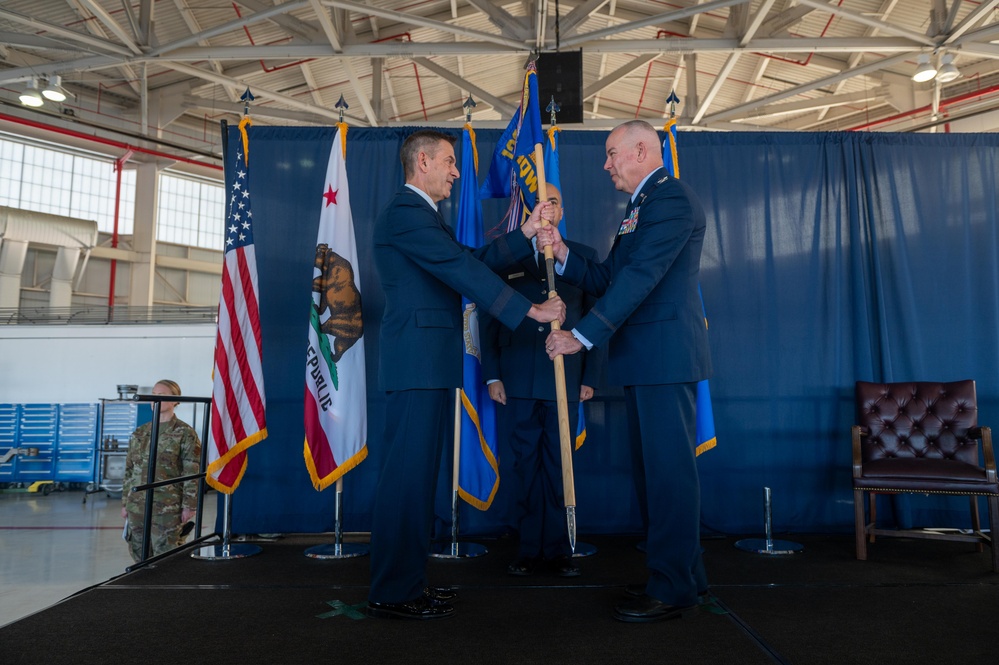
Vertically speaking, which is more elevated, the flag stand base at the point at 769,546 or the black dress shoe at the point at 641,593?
the black dress shoe at the point at 641,593

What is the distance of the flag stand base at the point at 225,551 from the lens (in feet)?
12.5

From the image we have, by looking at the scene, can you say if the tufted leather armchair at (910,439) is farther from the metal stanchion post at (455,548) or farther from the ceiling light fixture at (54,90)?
the ceiling light fixture at (54,90)

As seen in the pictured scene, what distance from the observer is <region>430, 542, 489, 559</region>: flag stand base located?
3.81 meters

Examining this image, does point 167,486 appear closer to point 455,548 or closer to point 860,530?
point 455,548

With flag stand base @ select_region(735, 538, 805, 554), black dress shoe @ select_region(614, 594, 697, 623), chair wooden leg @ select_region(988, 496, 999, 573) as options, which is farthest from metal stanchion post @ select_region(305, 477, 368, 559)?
chair wooden leg @ select_region(988, 496, 999, 573)

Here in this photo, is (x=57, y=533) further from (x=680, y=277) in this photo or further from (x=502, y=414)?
(x=680, y=277)

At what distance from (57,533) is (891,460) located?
27.0 ft

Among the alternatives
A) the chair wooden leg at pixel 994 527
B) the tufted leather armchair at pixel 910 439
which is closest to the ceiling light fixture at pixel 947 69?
the tufted leather armchair at pixel 910 439

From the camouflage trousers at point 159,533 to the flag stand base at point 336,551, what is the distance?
109 cm

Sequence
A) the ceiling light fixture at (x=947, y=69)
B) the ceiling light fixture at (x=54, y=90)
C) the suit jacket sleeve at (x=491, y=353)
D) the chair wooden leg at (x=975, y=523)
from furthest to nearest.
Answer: the ceiling light fixture at (x=54, y=90), the ceiling light fixture at (x=947, y=69), the chair wooden leg at (x=975, y=523), the suit jacket sleeve at (x=491, y=353)

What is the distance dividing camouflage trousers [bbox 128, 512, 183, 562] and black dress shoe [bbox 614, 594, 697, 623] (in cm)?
323

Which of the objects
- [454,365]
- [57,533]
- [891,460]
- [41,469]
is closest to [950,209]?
[891,460]

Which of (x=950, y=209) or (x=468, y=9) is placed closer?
(x=950, y=209)

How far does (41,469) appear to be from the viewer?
11.3 metres
